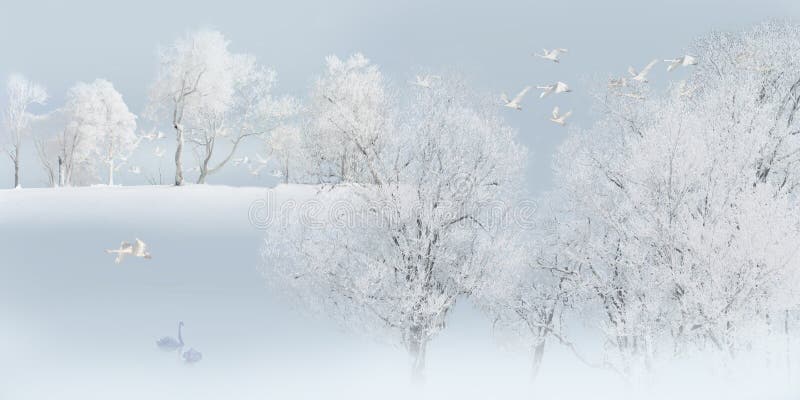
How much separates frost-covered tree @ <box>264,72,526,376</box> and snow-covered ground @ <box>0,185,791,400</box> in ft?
3.92

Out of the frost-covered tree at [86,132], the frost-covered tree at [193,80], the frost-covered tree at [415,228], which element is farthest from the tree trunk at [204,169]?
the frost-covered tree at [415,228]

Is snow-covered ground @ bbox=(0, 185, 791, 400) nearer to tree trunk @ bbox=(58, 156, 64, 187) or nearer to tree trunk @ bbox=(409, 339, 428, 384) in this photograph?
tree trunk @ bbox=(409, 339, 428, 384)

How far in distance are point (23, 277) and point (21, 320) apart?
4.22 m

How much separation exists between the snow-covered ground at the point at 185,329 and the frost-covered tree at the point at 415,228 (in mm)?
1196

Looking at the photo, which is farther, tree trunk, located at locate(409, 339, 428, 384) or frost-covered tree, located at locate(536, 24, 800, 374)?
tree trunk, located at locate(409, 339, 428, 384)

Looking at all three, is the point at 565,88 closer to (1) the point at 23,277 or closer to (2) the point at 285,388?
(2) the point at 285,388

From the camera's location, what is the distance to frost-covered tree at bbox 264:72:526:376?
23.0 m

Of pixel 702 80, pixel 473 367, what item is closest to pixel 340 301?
pixel 473 367

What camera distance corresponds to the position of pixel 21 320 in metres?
29.4

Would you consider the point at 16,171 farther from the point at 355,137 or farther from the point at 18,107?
the point at 355,137

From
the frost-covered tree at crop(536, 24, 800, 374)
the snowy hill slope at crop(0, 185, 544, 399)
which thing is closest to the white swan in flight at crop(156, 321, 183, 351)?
the snowy hill slope at crop(0, 185, 544, 399)

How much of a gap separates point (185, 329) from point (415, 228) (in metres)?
11.3

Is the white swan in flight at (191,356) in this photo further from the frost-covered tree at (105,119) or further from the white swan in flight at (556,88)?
the frost-covered tree at (105,119)

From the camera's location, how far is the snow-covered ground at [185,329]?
82.1 ft
